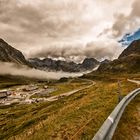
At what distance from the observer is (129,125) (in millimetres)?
18812

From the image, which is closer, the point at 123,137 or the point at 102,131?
the point at 102,131

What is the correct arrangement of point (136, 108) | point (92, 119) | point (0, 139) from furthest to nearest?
point (0, 139), point (136, 108), point (92, 119)

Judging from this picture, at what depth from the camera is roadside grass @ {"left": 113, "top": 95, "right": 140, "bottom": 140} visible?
1632 cm

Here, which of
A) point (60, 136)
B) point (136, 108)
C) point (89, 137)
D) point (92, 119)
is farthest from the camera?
point (136, 108)

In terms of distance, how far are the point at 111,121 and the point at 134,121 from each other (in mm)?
4807

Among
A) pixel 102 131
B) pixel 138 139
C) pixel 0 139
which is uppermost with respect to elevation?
pixel 102 131

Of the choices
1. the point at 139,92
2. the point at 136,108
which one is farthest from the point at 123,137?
the point at 139,92

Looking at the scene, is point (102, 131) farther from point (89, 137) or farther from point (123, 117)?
point (123, 117)

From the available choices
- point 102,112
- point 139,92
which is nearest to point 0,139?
point 139,92

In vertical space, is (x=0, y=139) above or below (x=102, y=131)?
below

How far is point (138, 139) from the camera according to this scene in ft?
52.4

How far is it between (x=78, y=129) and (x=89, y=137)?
2.16 m

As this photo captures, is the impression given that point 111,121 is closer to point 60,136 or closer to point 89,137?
point 89,137

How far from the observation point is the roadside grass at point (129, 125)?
53.6ft
